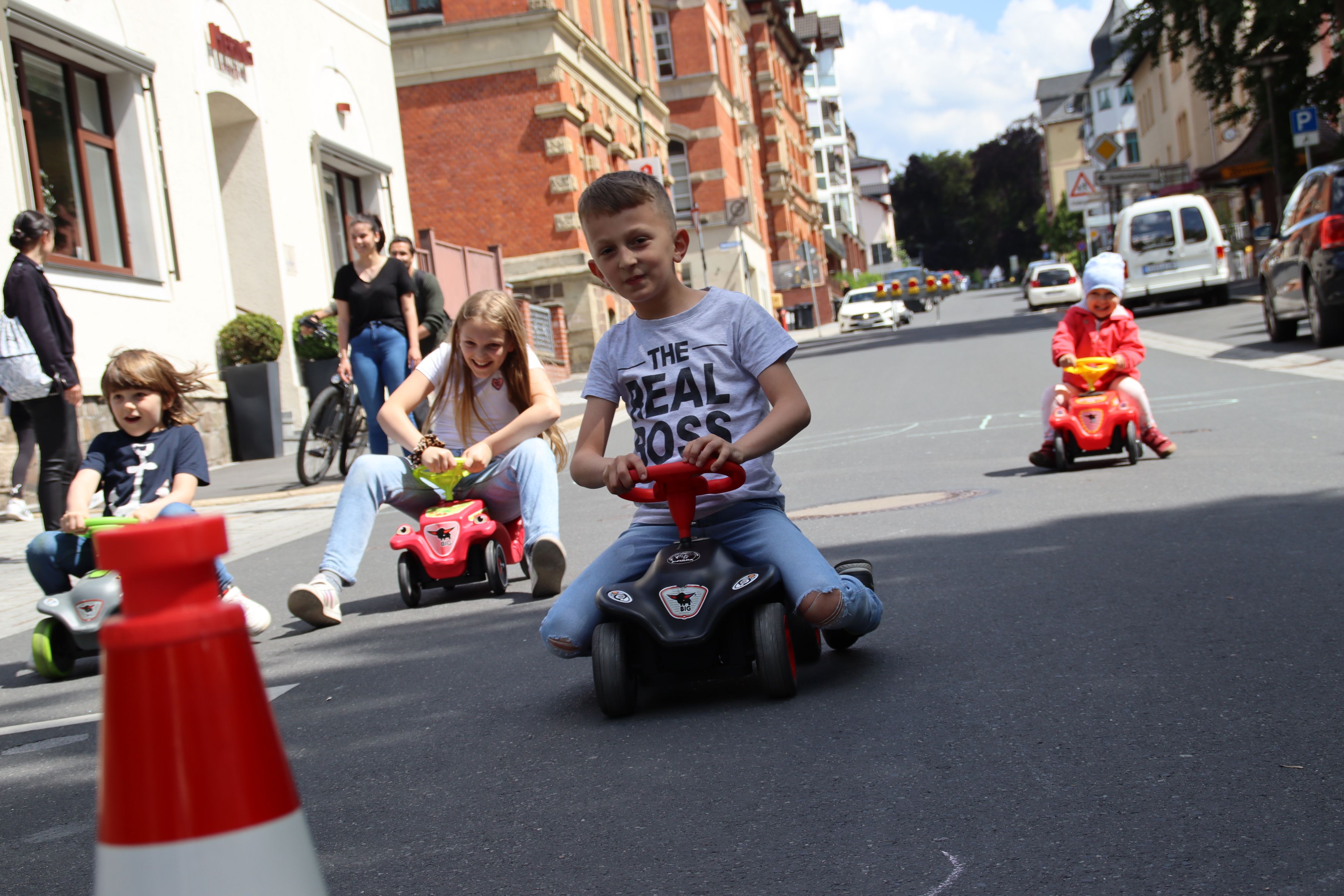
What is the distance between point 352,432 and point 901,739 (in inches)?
413

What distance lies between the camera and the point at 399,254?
38.0 ft

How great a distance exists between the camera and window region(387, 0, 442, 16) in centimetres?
3284

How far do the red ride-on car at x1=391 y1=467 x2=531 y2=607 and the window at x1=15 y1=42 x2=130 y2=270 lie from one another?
916cm

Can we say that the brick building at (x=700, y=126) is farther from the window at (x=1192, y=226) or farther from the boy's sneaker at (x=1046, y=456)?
the boy's sneaker at (x=1046, y=456)

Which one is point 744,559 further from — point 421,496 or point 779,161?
point 779,161

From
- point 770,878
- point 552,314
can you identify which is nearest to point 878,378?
point 552,314

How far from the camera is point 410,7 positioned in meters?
33.1

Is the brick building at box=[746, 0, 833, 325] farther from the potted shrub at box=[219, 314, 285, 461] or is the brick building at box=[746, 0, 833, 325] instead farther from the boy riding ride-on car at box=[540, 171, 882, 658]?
the boy riding ride-on car at box=[540, 171, 882, 658]

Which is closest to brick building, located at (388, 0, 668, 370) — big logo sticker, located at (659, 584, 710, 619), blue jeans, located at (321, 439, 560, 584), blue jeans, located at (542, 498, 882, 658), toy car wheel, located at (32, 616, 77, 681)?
blue jeans, located at (321, 439, 560, 584)

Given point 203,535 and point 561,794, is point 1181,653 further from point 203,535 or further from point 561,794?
point 203,535

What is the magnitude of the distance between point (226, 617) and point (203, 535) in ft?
0.33

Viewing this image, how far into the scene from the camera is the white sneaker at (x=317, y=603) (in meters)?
6.04

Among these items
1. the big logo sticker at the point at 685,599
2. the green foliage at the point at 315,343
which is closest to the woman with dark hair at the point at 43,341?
the big logo sticker at the point at 685,599

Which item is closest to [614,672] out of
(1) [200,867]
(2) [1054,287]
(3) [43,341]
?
(1) [200,867]
